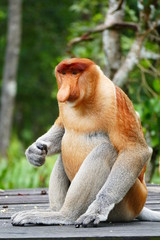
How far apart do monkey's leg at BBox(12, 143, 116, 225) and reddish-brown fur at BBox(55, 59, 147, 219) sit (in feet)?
0.24

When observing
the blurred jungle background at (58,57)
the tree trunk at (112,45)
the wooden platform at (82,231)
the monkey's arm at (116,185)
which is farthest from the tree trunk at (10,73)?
the monkey's arm at (116,185)

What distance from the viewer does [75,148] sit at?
3396 mm

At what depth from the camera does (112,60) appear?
6820mm

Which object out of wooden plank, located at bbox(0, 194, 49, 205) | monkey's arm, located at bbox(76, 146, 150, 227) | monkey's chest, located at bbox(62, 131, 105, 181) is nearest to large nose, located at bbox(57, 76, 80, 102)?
monkey's chest, located at bbox(62, 131, 105, 181)

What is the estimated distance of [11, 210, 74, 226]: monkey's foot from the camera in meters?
3.32

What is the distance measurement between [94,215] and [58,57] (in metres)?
4.16

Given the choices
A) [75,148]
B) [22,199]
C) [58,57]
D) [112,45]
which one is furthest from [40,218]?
[58,57]

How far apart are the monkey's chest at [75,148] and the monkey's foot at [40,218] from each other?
9.8 inches

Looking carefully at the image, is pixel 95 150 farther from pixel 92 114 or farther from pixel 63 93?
pixel 63 93

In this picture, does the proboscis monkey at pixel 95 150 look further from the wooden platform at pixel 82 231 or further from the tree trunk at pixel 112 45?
the tree trunk at pixel 112 45

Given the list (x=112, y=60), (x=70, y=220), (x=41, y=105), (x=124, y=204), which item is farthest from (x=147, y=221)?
(x=41, y=105)

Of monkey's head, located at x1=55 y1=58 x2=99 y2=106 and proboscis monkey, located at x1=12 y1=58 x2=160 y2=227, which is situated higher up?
monkey's head, located at x1=55 y1=58 x2=99 y2=106

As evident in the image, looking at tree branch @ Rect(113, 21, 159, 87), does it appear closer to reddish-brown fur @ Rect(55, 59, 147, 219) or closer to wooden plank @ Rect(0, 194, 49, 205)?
wooden plank @ Rect(0, 194, 49, 205)

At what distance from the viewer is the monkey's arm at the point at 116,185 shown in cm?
321
